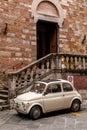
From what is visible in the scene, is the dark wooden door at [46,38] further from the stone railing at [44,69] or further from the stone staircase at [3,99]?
the stone staircase at [3,99]

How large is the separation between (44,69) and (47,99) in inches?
99.4

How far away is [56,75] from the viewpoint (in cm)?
1163

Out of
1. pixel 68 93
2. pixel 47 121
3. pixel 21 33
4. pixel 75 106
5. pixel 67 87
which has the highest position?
pixel 21 33

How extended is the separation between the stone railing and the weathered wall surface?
1809mm

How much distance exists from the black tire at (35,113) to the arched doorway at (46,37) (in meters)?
6.06

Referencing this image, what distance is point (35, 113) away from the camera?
28.6 feet

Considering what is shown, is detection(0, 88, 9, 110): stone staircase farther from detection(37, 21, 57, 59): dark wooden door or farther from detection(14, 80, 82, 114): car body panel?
detection(37, 21, 57, 59): dark wooden door

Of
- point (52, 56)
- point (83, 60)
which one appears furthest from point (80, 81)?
point (52, 56)

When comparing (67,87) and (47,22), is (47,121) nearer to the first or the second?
(67,87)

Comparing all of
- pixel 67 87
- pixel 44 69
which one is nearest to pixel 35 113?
pixel 67 87

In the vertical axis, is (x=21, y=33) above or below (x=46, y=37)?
above

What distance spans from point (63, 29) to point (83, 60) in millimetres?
3010

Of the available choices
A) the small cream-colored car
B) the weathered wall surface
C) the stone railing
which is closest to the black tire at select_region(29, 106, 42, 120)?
the small cream-colored car

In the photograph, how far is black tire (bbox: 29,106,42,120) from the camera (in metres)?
8.63
